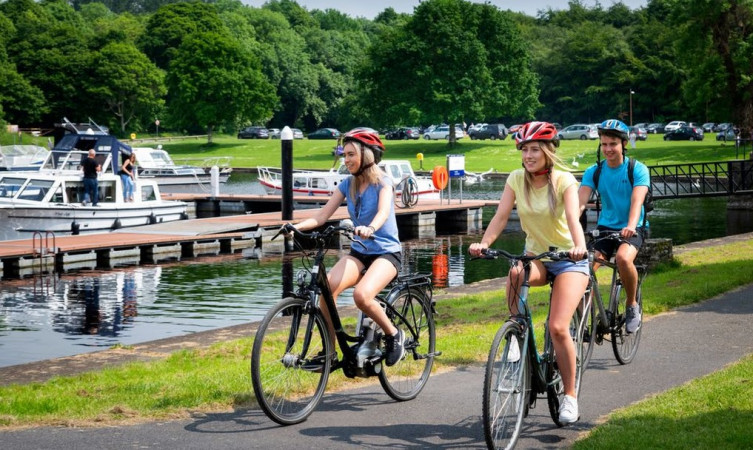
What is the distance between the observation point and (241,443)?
23.1 feet

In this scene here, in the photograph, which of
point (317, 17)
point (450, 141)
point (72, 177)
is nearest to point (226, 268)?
point (72, 177)

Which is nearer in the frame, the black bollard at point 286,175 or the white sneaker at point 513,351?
the white sneaker at point 513,351

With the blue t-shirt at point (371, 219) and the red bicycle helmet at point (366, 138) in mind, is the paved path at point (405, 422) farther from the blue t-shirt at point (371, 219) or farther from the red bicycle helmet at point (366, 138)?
the red bicycle helmet at point (366, 138)

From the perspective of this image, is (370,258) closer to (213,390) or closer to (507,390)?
(213,390)

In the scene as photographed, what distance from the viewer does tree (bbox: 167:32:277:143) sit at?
3775 inches

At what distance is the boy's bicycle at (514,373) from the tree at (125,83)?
96.5 m

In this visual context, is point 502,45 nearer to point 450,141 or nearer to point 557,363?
point 450,141

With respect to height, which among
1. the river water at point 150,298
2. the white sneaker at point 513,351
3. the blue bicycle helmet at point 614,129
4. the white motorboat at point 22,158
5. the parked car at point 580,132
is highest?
the parked car at point 580,132

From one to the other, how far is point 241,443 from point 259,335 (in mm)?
720

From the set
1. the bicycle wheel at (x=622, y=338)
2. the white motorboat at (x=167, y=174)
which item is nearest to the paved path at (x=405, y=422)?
the bicycle wheel at (x=622, y=338)

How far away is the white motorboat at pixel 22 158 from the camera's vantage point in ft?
168

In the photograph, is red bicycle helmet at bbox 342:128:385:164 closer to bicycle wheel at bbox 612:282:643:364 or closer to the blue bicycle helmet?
the blue bicycle helmet

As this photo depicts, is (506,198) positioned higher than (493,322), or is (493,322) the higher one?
(506,198)

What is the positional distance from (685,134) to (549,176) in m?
80.3
